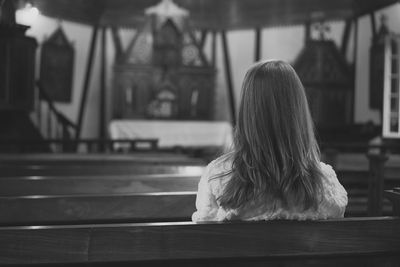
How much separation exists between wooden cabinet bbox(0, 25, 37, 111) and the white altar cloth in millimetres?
2198

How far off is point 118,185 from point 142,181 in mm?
155

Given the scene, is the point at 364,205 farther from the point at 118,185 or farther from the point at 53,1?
the point at 53,1

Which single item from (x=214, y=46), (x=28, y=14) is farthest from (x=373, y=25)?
(x=28, y=14)

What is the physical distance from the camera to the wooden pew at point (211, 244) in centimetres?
153

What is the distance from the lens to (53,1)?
10.4 metres

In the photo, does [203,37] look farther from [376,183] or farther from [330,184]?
[330,184]

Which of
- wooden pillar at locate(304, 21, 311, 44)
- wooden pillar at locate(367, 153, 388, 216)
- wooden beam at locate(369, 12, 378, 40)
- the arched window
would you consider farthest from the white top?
wooden pillar at locate(304, 21, 311, 44)

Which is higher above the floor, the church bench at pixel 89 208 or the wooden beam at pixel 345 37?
the wooden beam at pixel 345 37

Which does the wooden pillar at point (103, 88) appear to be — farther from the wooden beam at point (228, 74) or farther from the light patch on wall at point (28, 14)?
the light patch on wall at point (28, 14)

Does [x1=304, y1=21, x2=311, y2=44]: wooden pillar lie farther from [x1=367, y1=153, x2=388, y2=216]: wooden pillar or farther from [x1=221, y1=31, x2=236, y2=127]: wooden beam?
[x1=367, y1=153, x2=388, y2=216]: wooden pillar

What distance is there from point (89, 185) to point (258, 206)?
1626 mm

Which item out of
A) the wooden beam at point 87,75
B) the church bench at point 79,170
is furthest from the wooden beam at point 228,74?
the church bench at point 79,170

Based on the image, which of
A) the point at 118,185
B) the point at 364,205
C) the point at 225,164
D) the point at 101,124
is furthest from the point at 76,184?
the point at 101,124

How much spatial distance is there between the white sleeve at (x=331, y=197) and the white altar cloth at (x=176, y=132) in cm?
832
